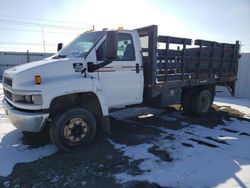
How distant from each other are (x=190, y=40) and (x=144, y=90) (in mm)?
2038

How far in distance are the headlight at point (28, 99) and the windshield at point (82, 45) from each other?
125 centimetres

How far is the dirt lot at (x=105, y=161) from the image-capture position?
10.9 feet

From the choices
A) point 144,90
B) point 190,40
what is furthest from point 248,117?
point 144,90

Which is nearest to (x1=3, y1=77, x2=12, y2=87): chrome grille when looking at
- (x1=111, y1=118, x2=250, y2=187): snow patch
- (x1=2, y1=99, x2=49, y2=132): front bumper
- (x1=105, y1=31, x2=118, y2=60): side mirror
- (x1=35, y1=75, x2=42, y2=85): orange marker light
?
(x1=2, y1=99, x2=49, y2=132): front bumper

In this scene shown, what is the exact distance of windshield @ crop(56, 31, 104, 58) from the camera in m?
4.57

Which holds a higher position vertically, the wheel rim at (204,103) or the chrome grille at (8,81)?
the chrome grille at (8,81)

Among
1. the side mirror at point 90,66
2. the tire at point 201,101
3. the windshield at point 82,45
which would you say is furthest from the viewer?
the tire at point 201,101

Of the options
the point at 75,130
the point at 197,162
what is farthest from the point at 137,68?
→ the point at 197,162

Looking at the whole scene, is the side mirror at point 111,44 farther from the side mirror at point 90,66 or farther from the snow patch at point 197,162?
the snow patch at point 197,162

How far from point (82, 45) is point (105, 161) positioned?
252 centimetres

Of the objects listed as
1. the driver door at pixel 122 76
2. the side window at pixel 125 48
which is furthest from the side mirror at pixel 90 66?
the side window at pixel 125 48

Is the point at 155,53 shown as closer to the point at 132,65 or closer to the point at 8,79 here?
the point at 132,65

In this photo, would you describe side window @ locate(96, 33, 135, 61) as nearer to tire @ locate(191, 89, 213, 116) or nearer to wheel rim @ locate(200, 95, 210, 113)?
tire @ locate(191, 89, 213, 116)

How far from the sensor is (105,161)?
399 cm
